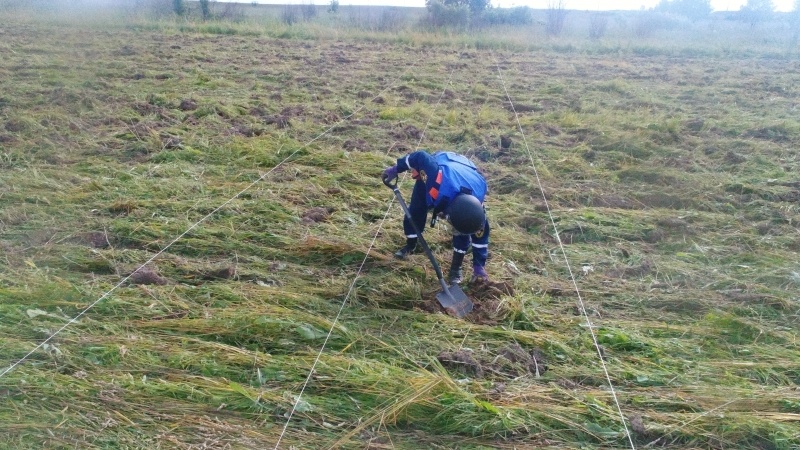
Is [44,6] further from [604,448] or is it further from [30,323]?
[604,448]

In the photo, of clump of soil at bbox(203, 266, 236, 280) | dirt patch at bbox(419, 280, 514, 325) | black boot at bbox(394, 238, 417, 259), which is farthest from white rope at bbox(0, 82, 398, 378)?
dirt patch at bbox(419, 280, 514, 325)

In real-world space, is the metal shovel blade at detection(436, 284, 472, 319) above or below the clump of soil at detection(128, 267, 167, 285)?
below

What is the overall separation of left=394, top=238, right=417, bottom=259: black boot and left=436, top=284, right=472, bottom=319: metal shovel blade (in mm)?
669

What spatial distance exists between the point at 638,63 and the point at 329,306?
17.9 metres

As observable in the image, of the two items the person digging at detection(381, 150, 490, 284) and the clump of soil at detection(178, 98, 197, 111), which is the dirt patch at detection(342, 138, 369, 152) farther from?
the person digging at detection(381, 150, 490, 284)

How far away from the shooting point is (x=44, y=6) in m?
5.55

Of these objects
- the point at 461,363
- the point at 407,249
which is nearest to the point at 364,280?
the point at 407,249

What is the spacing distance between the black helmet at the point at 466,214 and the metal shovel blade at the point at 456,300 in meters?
0.40

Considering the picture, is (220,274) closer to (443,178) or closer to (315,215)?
(315,215)

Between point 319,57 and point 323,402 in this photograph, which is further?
point 319,57

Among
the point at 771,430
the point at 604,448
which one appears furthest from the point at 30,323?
the point at 771,430

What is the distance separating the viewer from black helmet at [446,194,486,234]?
3.81 m

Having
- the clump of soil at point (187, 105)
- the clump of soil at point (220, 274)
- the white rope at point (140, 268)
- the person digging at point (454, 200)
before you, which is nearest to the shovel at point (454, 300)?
the person digging at point (454, 200)

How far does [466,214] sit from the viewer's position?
380 centimetres
